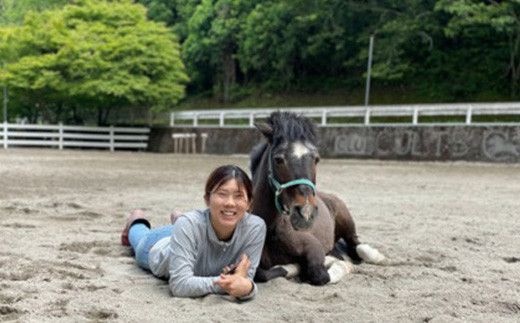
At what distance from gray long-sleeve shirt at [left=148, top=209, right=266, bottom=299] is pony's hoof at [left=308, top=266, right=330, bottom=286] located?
509 mm

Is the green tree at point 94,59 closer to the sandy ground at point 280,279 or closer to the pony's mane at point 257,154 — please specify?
the sandy ground at point 280,279

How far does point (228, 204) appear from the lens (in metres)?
2.89

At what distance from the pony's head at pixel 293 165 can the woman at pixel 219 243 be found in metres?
0.22

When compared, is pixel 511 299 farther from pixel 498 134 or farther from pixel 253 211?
pixel 498 134

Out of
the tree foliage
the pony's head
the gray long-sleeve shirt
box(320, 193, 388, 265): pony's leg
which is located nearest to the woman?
the gray long-sleeve shirt

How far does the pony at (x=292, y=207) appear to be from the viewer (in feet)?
9.56

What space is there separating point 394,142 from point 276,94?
22359 mm

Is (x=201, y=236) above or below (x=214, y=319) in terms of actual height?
above

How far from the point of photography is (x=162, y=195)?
839cm

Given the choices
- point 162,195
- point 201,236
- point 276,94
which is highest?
point 276,94

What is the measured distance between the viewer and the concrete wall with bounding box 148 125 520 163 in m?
15.9

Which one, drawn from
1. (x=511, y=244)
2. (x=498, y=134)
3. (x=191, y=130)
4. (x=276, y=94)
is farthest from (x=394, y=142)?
(x=276, y=94)

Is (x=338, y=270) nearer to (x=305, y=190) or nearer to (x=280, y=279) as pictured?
(x=280, y=279)

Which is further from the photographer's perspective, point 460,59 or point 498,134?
point 460,59
